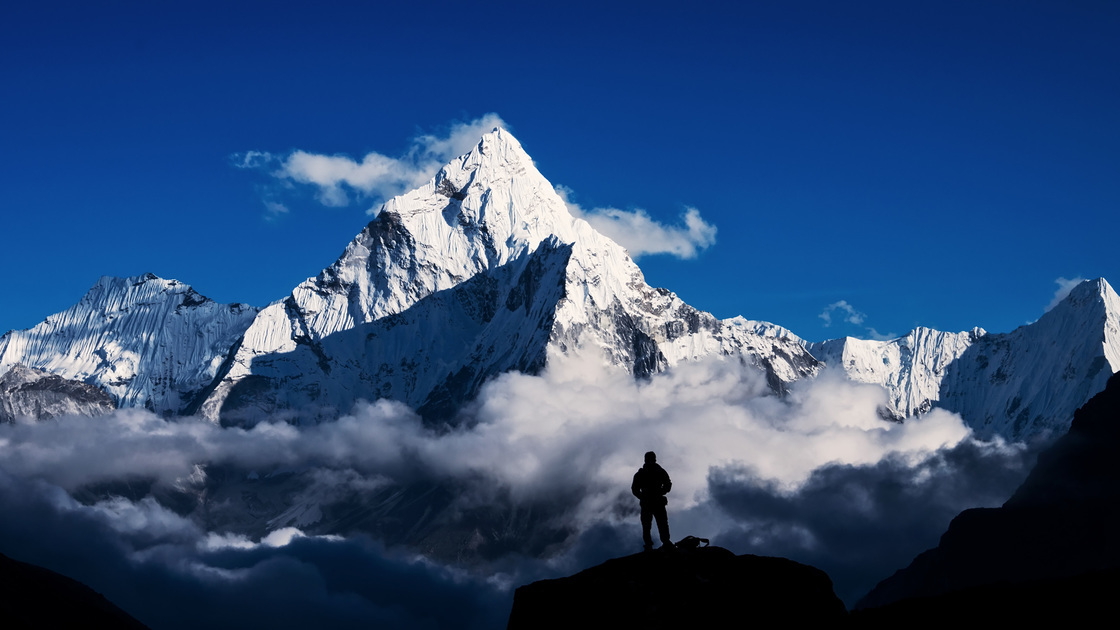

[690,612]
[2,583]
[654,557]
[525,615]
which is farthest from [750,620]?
[2,583]

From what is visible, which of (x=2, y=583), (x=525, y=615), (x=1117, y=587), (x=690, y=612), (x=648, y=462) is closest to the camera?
(x=690, y=612)

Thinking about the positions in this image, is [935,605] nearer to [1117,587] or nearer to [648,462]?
[1117,587]

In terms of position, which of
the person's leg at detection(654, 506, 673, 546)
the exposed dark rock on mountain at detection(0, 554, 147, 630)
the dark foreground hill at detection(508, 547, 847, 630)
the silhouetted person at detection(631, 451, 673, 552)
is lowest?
the dark foreground hill at detection(508, 547, 847, 630)

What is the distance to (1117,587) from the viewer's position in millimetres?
64812

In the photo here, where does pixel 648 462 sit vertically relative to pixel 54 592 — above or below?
below

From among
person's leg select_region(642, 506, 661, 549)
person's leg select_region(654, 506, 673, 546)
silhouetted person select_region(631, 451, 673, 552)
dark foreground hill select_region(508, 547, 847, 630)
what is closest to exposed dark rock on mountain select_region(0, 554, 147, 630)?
person's leg select_region(642, 506, 661, 549)

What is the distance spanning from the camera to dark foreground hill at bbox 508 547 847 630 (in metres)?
42.2

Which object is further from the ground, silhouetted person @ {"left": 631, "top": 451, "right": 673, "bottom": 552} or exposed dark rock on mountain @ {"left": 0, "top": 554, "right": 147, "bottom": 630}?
exposed dark rock on mountain @ {"left": 0, "top": 554, "right": 147, "bottom": 630}

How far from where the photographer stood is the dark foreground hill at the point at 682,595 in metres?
42.2

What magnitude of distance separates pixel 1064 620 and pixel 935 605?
7.88 metres

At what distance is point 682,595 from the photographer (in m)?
42.8

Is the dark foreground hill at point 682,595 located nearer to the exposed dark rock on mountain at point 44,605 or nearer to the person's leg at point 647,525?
the person's leg at point 647,525

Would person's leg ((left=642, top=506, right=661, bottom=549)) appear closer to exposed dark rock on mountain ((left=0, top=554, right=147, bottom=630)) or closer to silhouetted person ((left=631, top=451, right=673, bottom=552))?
silhouetted person ((left=631, top=451, right=673, bottom=552))

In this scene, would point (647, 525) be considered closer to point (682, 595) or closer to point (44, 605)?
point (682, 595)
